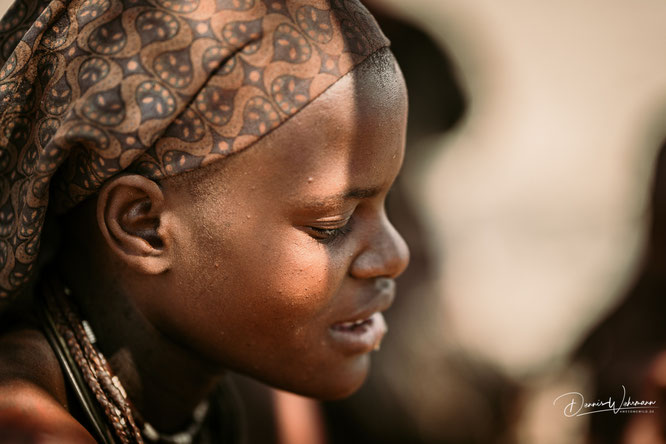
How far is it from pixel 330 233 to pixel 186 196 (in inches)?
12.2

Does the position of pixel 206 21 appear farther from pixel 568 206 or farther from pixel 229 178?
pixel 568 206

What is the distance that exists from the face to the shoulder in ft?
0.79

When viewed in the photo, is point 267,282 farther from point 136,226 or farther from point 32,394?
point 32,394

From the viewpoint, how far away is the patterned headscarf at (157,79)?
1446 mm

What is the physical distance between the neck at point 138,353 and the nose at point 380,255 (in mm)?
457

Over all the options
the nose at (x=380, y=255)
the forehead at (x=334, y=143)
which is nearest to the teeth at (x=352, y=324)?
the nose at (x=380, y=255)

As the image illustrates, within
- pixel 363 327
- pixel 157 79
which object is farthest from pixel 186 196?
pixel 363 327

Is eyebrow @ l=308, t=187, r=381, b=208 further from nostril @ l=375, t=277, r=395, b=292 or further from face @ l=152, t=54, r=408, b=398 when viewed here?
nostril @ l=375, t=277, r=395, b=292

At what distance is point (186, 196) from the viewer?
1.52 metres

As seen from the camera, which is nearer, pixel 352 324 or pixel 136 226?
pixel 136 226

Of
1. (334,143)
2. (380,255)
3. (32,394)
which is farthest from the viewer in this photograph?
(380,255)

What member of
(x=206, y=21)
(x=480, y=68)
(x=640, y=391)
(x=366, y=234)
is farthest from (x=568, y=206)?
(x=206, y=21)

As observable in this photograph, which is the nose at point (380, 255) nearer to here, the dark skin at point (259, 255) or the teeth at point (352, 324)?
the dark skin at point (259, 255)

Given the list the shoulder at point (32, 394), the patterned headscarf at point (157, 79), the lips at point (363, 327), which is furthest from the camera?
the lips at point (363, 327)
